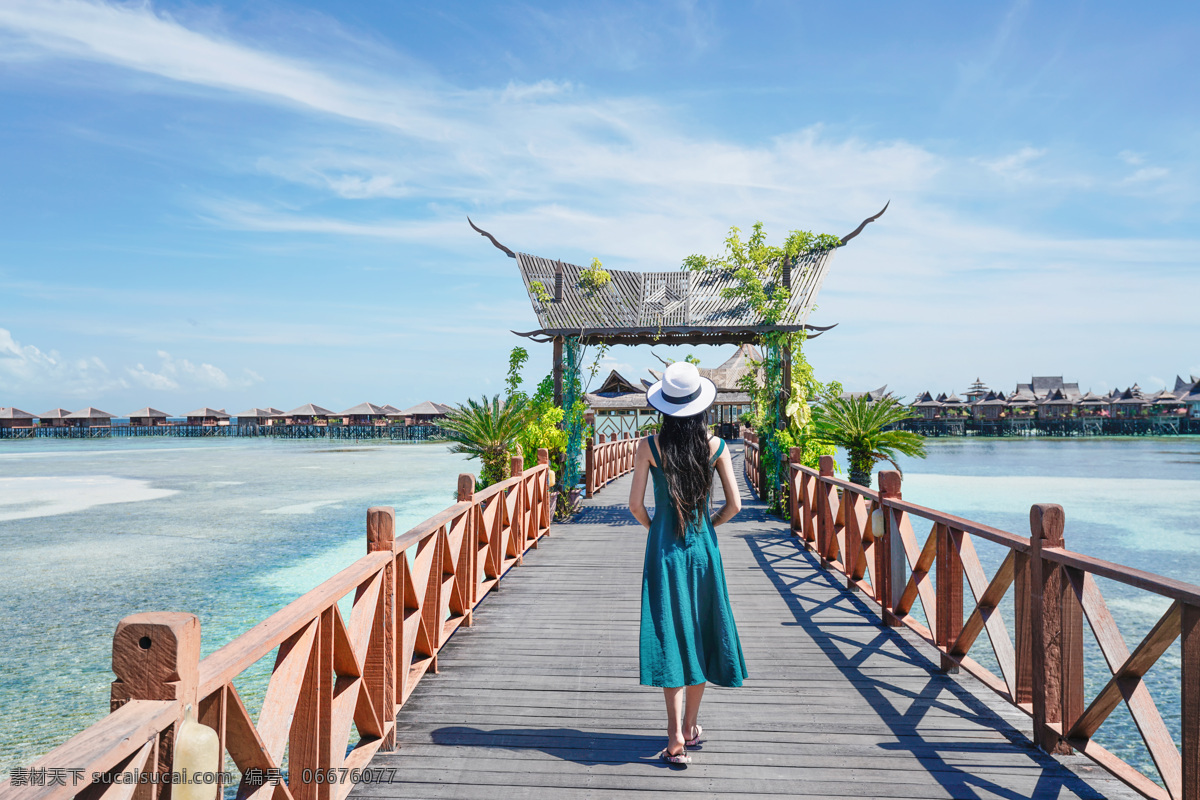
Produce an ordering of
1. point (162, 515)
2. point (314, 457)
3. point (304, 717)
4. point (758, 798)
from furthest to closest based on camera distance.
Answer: point (314, 457) < point (162, 515) < point (758, 798) < point (304, 717)

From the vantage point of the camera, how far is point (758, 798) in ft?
9.36

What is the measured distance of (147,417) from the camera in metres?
79.6

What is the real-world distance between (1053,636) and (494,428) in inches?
363

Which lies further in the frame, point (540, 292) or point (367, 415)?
point (367, 415)

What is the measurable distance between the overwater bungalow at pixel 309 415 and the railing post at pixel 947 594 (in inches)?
3062

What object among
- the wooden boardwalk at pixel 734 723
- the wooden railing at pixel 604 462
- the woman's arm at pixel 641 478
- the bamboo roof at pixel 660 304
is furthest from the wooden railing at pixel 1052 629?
the wooden railing at pixel 604 462

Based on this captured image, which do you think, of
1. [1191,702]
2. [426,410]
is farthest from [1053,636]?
[426,410]

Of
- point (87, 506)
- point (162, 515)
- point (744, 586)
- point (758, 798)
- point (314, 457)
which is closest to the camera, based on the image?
point (758, 798)

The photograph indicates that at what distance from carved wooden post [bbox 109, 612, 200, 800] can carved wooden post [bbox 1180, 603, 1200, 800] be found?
9.63 feet

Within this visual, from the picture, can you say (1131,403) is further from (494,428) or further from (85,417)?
(85,417)

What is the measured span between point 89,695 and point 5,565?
8278 millimetres

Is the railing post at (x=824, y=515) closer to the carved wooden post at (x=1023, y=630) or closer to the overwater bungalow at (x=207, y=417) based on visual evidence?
the carved wooden post at (x=1023, y=630)

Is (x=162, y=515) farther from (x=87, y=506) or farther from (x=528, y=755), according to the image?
(x=528, y=755)

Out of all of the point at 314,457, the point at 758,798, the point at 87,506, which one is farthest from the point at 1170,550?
the point at 314,457
